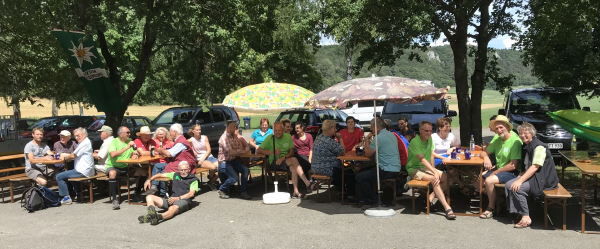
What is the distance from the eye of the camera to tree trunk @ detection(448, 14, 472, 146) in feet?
41.7

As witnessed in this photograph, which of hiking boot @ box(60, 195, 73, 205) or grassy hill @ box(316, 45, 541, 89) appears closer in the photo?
hiking boot @ box(60, 195, 73, 205)

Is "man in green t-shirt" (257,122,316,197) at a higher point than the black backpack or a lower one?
higher

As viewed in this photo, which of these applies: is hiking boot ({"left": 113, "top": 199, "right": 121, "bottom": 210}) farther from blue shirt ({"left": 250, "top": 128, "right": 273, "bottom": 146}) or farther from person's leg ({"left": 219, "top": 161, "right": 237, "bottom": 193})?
blue shirt ({"left": 250, "top": 128, "right": 273, "bottom": 146})

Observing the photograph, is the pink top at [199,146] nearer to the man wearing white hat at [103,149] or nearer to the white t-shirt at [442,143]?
the man wearing white hat at [103,149]

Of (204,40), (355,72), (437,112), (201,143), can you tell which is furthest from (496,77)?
(201,143)

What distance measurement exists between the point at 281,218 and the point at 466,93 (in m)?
7.90

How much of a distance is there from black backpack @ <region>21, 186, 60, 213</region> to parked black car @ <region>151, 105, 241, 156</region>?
7497mm

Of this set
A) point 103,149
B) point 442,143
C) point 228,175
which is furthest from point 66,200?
point 442,143

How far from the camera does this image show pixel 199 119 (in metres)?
16.4

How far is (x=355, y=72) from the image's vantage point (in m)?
15.9

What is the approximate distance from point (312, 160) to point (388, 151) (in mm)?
1452

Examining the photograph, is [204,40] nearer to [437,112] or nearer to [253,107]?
[253,107]

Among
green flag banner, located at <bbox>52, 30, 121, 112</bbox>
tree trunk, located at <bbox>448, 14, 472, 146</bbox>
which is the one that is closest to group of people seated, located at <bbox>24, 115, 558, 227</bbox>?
green flag banner, located at <bbox>52, 30, 121, 112</bbox>

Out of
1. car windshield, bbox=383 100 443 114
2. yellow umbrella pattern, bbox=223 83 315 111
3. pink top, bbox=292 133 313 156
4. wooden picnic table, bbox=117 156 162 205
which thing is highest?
yellow umbrella pattern, bbox=223 83 315 111
